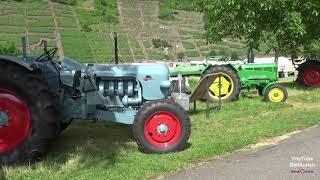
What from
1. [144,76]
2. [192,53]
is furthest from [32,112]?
[192,53]

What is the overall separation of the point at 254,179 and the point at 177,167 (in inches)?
41.0

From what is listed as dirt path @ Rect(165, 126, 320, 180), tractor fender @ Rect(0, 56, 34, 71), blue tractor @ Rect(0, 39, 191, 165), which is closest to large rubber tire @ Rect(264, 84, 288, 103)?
dirt path @ Rect(165, 126, 320, 180)

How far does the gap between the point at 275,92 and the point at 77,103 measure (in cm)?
687

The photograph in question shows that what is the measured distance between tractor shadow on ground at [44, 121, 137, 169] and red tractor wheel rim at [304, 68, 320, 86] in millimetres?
9254

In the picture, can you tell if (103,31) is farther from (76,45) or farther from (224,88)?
(224,88)

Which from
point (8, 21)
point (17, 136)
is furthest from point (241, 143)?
point (8, 21)

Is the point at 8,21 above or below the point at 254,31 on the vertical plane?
above

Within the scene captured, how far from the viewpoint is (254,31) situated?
17547mm

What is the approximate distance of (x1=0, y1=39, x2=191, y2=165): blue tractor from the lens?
6.92m

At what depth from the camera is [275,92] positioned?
43.5ft

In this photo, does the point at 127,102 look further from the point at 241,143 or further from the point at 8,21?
the point at 8,21

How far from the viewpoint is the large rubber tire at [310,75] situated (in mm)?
16938

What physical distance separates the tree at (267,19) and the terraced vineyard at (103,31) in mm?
22584

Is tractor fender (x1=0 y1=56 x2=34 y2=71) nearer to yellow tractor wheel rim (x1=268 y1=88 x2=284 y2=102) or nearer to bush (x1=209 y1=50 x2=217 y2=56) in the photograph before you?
yellow tractor wheel rim (x1=268 y1=88 x2=284 y2=102)
